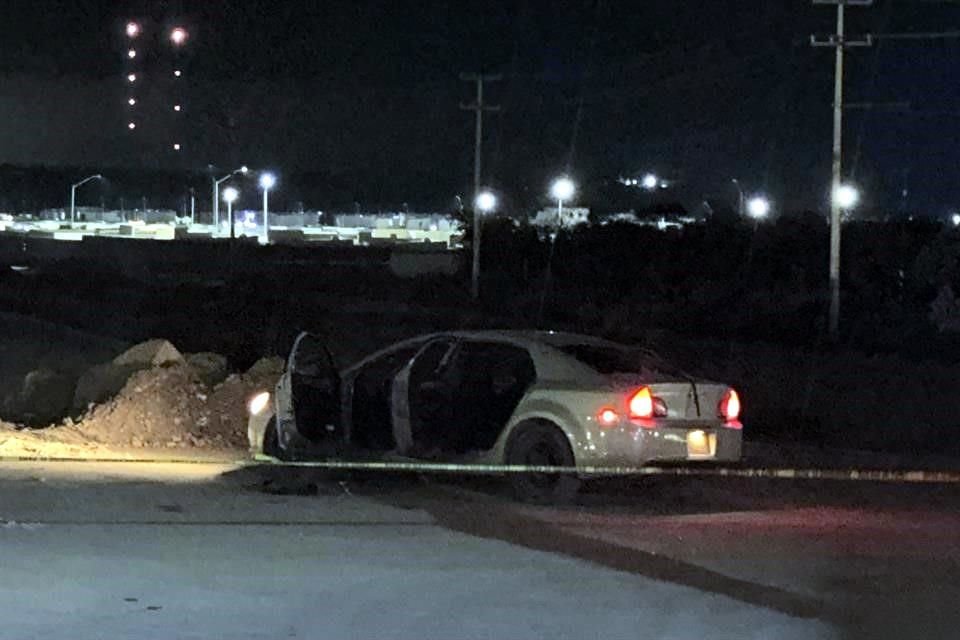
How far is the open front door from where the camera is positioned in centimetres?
1396

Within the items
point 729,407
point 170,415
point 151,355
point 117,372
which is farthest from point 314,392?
point 151,355

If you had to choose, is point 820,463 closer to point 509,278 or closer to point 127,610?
point 127,610

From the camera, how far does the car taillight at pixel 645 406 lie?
12.6m

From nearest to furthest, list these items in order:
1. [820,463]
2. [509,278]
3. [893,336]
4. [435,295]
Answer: [820,463], [893,336], [435,295], [509,278]

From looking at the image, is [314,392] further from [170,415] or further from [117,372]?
[117,372]

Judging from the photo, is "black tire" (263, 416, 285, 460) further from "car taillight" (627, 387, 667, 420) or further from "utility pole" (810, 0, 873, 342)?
"utility pole" (810, 0, 873, 342)

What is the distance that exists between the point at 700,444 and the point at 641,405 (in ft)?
1.92

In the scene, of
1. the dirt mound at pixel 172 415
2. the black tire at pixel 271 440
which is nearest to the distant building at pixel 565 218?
the dirt mound at pixel 172 415

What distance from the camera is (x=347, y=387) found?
46.3ft

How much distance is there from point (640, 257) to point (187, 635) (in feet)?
201

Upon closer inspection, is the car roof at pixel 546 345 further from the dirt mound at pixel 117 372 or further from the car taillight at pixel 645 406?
the dirt mound at pixel 117 372

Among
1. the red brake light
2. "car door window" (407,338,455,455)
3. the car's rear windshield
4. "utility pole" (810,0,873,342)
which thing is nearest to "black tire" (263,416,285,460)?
"car door window" (407,338,455,455)

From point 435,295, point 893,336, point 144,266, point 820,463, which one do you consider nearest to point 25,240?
point 144,266

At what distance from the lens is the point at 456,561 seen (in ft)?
33.0
